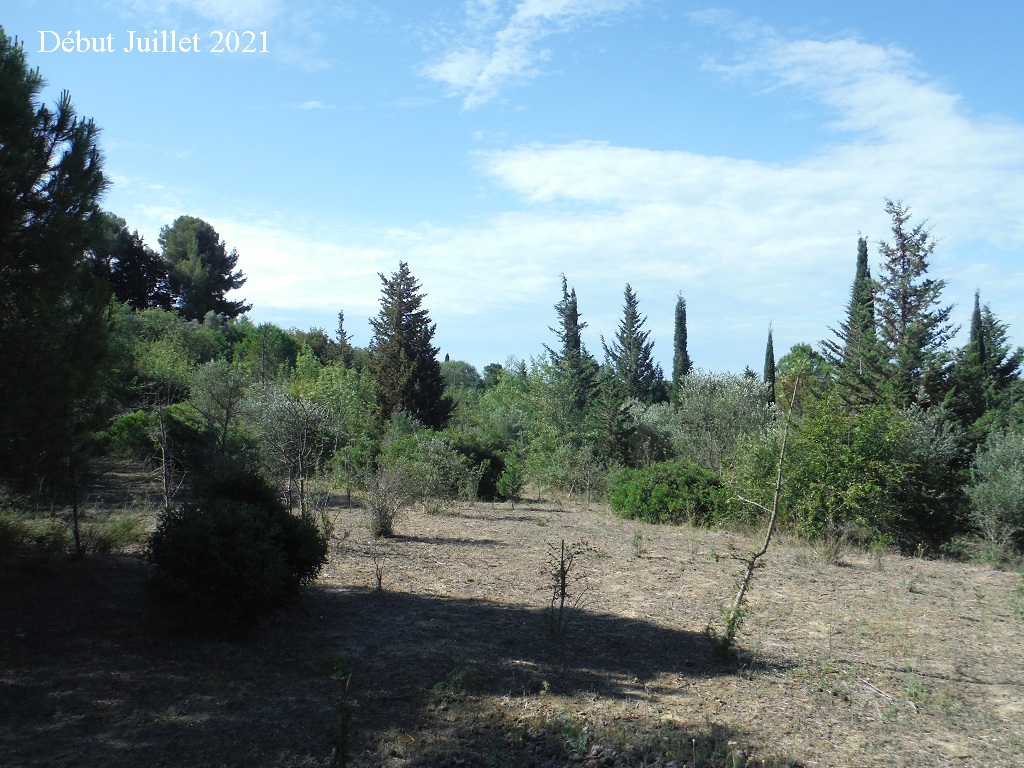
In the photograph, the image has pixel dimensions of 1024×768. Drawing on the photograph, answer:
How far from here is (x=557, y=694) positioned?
4.75 meters

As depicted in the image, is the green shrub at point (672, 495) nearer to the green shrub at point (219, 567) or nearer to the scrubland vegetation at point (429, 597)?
the scrubland vegetation at point (429, 597)

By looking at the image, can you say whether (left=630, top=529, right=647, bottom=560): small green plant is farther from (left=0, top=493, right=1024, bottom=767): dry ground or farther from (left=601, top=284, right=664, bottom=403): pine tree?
(left=601, top=284, right=664, bottom=403): pine tree

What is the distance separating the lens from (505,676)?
16.5ft

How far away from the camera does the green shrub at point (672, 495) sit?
14.5m

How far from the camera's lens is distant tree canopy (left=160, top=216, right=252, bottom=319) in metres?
42.0

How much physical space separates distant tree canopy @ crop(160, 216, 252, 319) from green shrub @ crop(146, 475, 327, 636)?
39273mm

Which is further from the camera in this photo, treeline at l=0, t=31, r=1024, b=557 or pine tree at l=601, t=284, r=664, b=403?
pine tree at l=601, t=284, r=664, b=403

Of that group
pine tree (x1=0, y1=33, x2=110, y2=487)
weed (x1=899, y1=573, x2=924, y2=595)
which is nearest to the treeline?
pine tree (x1=0, y1=33, x2=110, y2=487)

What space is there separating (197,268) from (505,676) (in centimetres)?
4275

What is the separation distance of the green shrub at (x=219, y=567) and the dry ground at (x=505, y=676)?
0.24 meters

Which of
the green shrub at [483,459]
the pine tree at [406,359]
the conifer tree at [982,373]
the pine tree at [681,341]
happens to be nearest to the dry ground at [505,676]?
the green shrub at [483,459]

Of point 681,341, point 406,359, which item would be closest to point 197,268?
point 406,359

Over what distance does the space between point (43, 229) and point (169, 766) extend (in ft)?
14.1

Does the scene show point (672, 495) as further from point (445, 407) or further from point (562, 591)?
point (445, 407)
